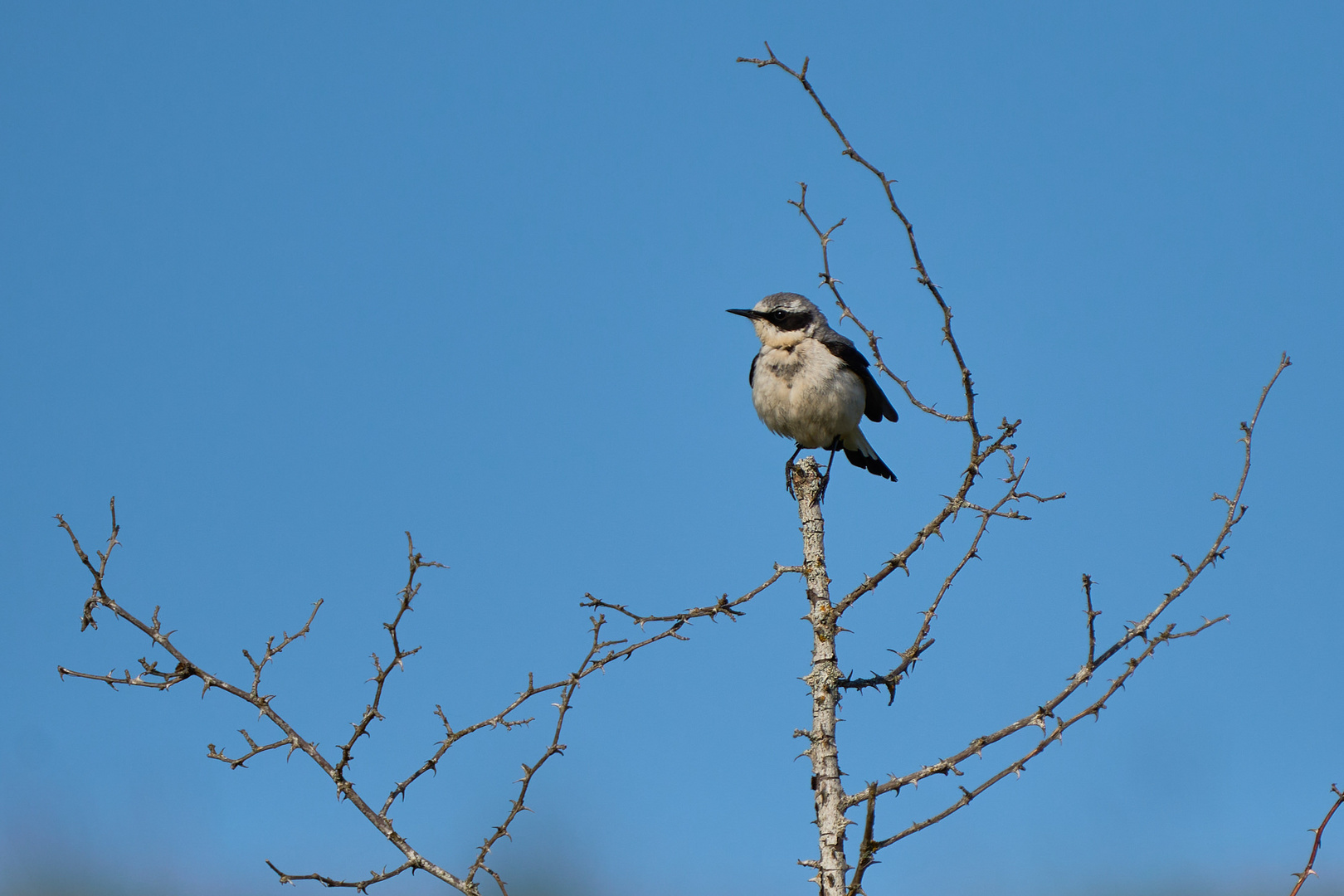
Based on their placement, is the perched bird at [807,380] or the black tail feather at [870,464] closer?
the perched bird at [807,380]

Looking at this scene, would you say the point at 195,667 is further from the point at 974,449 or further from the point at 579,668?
the point at 974,449

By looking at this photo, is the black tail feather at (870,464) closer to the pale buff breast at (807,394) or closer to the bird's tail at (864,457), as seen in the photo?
the bird's tail at (864,457)

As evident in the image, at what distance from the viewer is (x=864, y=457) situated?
9.36 metres

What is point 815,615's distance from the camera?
5363 mm

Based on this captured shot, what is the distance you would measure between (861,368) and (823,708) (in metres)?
4.15

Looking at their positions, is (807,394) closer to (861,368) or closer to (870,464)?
(861,368)

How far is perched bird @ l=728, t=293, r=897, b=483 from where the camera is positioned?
8383 millimetres

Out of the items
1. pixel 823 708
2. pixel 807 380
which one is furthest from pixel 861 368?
pixel 823 708

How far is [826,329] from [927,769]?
504 centimetres

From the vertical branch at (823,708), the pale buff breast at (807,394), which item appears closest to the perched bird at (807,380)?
the pale buff breast at (807,394)

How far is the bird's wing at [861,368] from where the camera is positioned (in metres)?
8.63

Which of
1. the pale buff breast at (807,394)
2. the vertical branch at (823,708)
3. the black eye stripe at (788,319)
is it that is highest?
the black eye stripe at (788,319)

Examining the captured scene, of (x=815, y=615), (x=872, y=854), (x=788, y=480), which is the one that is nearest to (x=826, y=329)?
(x=788, y=480)

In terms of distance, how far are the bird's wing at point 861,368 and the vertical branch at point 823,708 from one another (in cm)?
277
